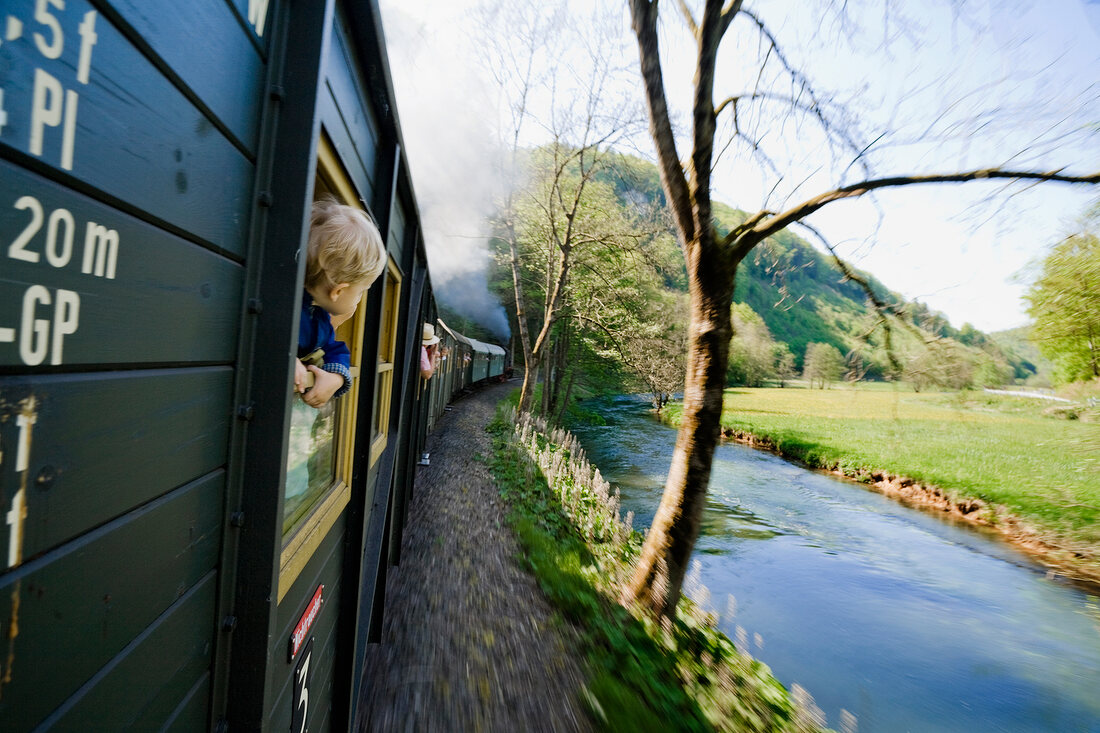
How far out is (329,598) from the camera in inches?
90.4

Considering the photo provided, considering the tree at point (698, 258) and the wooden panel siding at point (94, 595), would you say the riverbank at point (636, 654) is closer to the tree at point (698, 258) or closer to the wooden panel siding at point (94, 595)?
the tree at point (698, 258)

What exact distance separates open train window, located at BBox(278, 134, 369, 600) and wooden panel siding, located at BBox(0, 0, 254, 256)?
1.73 ft

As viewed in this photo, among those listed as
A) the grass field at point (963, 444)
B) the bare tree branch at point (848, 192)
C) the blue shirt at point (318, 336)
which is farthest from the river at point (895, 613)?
the blue shirt at point (318, 336)

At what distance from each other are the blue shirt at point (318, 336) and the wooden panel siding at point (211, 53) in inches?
20.5

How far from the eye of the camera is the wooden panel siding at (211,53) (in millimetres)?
729

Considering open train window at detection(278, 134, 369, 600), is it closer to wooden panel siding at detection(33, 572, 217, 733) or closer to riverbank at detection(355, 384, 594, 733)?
wooden panel siding at detection(33, 572, 217, 733)

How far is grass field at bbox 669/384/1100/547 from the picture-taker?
179 inches

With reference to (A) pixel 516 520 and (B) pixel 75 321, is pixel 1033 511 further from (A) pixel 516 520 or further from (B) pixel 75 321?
(B) pixel 75 321

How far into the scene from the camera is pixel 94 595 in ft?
2.34

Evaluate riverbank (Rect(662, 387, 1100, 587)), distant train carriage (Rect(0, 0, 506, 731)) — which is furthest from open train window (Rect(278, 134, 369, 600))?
riverbank (Rect(662, 387, 1100, 587))

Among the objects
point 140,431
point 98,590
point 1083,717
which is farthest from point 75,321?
point 1083,717

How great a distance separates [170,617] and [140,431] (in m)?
0.36

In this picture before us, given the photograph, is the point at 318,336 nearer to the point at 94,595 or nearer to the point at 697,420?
the point at 94,595

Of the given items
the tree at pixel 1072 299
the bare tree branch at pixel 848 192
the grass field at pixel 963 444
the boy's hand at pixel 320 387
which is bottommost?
the grass field at pixel 963 444
